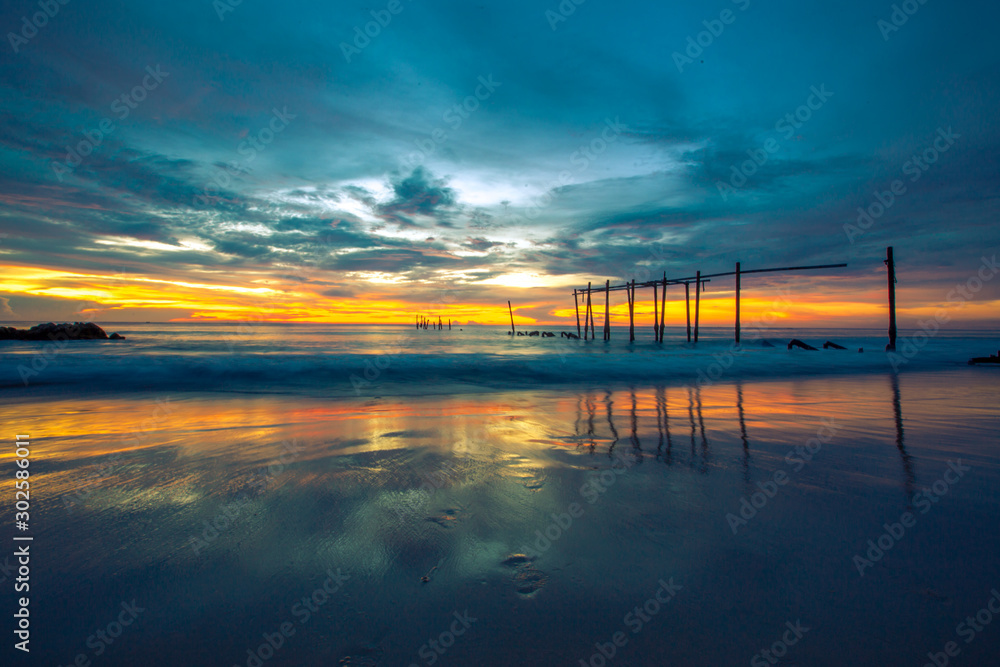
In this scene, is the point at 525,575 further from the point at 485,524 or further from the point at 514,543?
the point at 485,524

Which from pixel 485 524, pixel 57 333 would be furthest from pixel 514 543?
pixel 57 333

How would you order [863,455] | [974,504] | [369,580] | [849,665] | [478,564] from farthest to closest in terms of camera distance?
[863,455] → [974,504] → [478,564] → [369,580] → [849,665]

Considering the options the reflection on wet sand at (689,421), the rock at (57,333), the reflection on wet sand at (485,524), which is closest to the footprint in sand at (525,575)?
the reflection on wet sand at (485,524)

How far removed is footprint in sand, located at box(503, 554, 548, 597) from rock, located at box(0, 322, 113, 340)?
146ft

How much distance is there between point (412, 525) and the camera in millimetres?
2730

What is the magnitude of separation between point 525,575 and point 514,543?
34 centimetres

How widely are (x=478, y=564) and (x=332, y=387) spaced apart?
30.8ft

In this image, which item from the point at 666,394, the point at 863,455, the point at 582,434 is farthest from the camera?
the point at 666,394

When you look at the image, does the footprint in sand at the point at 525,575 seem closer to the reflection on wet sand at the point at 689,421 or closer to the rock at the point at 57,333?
the reflection on wet sand at the point at 689,421

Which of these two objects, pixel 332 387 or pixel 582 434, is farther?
pixel 332 387

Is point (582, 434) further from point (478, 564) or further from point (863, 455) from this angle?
point (478, 564)

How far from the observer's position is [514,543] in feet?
8.20

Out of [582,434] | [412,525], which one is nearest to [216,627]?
[412,525]

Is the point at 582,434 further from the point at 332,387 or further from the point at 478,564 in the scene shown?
the point at 332,387
